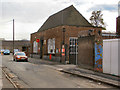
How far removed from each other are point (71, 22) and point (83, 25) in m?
1.75

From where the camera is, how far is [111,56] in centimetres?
1217

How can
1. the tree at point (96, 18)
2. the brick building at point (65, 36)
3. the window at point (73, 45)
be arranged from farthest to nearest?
the tree at point (96, 18), the window at point (73, 45), the brick building at point (65, 36)

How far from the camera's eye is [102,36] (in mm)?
13992

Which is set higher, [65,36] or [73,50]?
[65,36]

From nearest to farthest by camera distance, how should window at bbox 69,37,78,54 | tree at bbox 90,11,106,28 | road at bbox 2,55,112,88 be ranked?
road at bbox 2,55,112,88, window at bbox 69,37,78,54, tree at bbox 90,11,106,28

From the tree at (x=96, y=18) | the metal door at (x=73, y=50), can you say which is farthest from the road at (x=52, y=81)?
the tree at (x=96, y=18)

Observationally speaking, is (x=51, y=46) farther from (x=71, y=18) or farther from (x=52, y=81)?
(x=52, y=81)

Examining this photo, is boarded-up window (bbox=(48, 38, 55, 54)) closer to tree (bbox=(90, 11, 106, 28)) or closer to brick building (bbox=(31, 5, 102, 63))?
brick building (bbox=(31, 5, 102, 63))

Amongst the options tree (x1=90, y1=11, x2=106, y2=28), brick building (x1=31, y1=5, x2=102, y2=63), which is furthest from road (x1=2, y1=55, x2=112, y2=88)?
tree (x1=90, y1=11, x2=106, y2=28)

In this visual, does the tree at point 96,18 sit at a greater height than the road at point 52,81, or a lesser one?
greater

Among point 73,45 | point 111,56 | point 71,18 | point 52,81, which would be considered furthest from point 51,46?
point 52,81

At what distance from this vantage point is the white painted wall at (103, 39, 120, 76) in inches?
456

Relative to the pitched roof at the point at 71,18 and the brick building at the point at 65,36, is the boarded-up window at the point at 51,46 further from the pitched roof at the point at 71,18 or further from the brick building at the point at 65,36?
the pitched roof at the point at 71,18

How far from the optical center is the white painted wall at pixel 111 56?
38.0 ft
